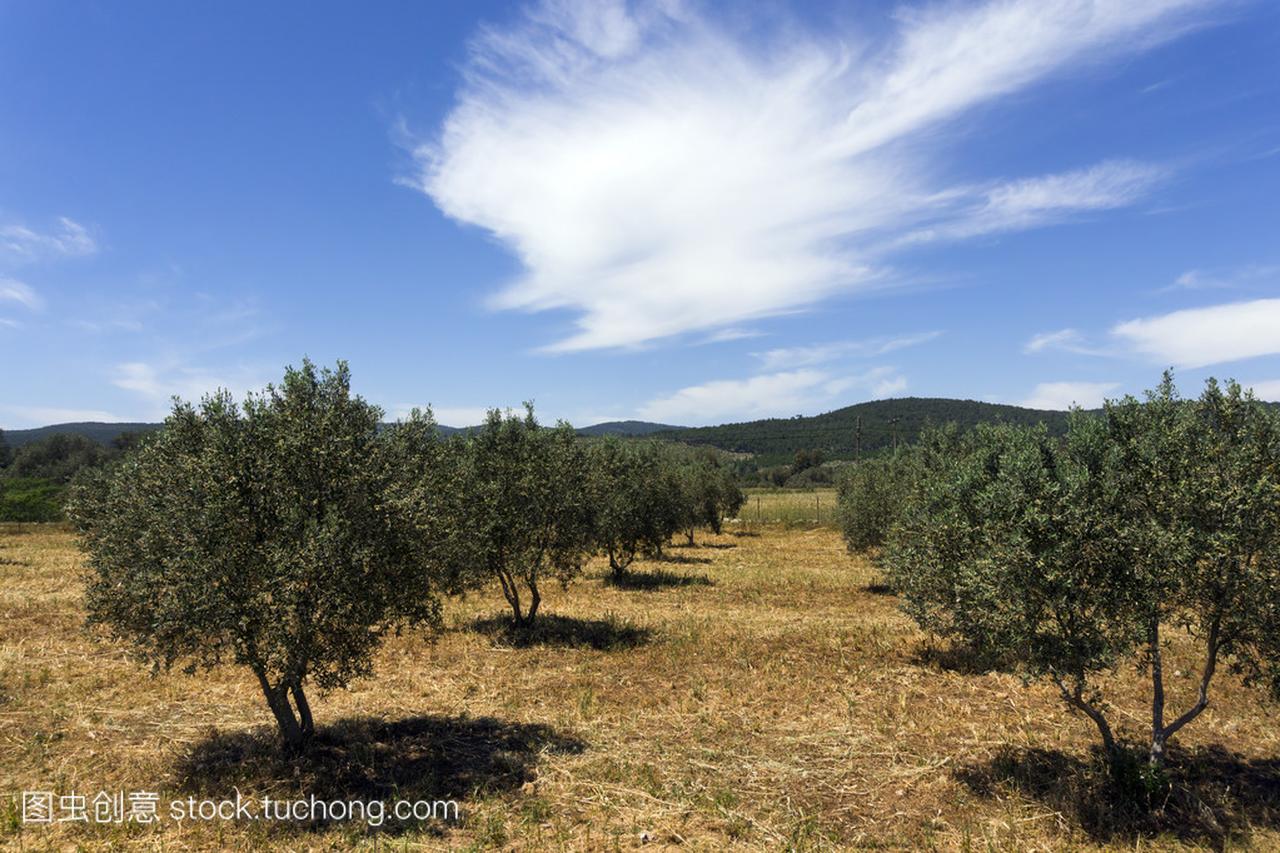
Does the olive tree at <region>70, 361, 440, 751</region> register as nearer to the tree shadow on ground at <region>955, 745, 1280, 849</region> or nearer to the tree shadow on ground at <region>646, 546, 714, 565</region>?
the tree shadow on ground at <region>955, 745, 1280, 849</region>

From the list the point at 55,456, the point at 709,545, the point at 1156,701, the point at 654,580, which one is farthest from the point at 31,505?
the point at 1156,701

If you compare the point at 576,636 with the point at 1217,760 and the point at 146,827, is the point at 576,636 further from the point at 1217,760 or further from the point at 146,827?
the point at 1217,760

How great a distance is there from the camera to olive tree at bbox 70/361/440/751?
43.0ft

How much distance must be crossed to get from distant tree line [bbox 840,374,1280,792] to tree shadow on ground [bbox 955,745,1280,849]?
0.57m

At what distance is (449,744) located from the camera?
17.1m

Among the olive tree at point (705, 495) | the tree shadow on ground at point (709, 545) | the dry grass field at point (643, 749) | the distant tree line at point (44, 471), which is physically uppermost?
the distant tree line at point (44, 471)

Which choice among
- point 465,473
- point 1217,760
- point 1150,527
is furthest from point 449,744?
point 1217,760

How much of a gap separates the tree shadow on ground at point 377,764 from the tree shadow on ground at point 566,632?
8607 millimetres

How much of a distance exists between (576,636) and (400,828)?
50.4 ft

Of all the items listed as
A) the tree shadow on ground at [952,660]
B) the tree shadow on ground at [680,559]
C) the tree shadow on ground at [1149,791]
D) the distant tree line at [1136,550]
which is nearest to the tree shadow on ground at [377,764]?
the tree shadow on ground at [1149,791]

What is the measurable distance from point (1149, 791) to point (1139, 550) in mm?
5540

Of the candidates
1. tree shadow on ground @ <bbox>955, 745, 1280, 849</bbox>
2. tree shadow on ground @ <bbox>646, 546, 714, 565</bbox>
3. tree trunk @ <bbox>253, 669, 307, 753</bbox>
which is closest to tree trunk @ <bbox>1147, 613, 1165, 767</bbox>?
tree shadow on ground @ <bbox>955, 745, 1280, 849</bbox>

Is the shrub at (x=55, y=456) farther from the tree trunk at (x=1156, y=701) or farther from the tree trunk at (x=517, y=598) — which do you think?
the tree trunk at (x=1156, y=701)

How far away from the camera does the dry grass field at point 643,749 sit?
12.9m
